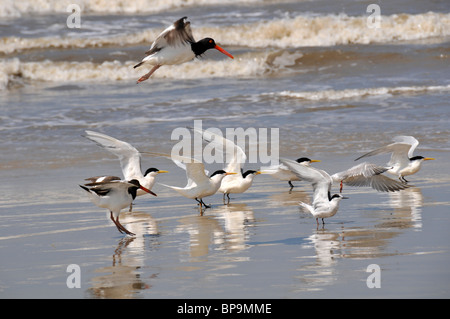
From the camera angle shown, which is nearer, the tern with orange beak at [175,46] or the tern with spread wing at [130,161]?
the tern with orange beak at [175,46]

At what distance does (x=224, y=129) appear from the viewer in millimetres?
12383

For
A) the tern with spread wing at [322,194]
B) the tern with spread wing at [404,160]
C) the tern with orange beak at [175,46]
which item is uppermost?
the tern with orange beak at [175,46]

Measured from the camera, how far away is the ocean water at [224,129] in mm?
5320

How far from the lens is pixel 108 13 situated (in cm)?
2622

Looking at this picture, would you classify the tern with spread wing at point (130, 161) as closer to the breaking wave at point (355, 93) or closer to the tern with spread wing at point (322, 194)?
the tern with spread wing at point (322, 194)

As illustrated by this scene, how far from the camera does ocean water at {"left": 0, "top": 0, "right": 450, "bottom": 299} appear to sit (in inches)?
209

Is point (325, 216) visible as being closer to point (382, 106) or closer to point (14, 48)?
point (382, 106)

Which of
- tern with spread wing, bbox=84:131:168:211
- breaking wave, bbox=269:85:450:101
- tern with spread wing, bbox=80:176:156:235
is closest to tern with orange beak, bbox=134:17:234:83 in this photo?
tern with spread wing, bbox=84:131:168:211

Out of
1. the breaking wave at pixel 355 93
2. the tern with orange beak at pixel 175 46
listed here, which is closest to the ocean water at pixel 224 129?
the breaking wave at pixel 355 93

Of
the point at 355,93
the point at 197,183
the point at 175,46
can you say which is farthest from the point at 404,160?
the point at 355,93

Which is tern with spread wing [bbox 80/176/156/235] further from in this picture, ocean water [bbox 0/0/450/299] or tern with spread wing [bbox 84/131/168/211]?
tern with spread wing [bbox 84/131/168/211]

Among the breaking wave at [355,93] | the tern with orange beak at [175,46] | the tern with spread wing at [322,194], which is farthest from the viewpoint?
the breaking wave at [355,93]
